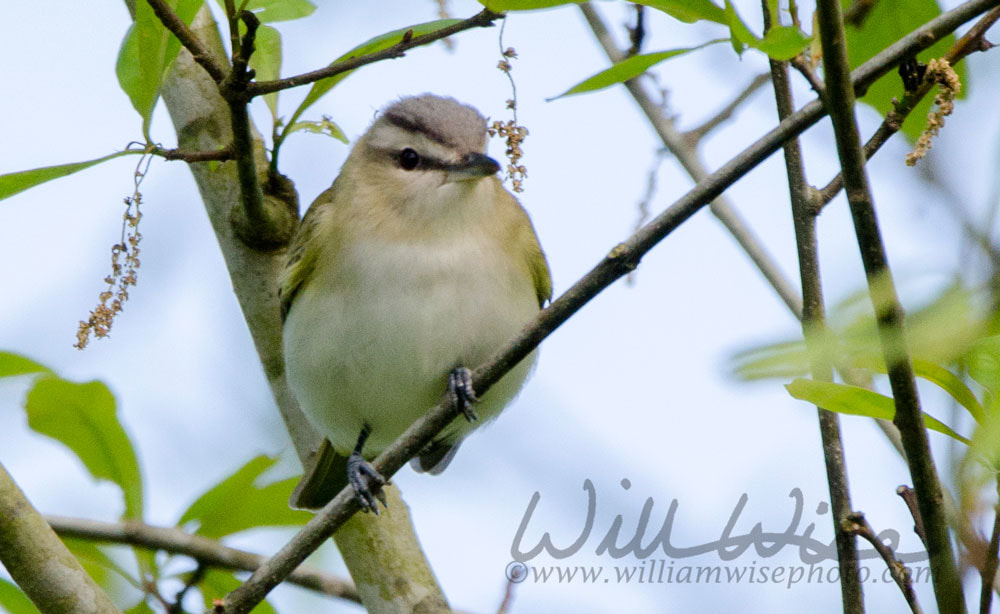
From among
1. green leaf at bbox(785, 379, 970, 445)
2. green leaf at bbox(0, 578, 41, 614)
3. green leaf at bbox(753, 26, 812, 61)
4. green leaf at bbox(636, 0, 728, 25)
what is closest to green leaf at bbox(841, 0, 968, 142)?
green leaf at bbox(636, 0, 728, 25)

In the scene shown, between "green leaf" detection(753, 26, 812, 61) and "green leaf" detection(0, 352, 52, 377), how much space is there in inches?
91.3

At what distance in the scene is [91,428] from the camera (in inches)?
140

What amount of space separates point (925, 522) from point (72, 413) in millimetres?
2769

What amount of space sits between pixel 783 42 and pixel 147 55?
1643 mm

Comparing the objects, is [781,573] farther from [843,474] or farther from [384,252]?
[384,252]

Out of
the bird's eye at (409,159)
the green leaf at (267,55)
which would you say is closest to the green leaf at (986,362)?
the green leaf at (267,55)

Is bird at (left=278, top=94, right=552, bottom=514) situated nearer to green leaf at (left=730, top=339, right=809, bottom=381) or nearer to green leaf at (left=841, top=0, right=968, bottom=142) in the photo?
green leaf at (left=841, top=0, right=968, bottom=142)

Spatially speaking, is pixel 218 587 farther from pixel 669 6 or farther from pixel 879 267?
pixel 879 267

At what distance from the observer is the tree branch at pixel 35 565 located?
264 centimetres

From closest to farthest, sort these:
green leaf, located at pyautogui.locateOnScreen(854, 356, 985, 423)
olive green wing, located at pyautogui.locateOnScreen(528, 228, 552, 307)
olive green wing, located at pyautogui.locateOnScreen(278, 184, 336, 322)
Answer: green leaf, located at pyautogui.locateOnScreen(854, 356, 985, 423), olive green wing, located at pyautogui.locateOnScreen(278, 184, 336, 322), olive green wing, located at pyautogui.locateOnScreen(528, 228, 552, 307)

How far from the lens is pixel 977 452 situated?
4.69ft

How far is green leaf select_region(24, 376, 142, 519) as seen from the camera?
3.46 m

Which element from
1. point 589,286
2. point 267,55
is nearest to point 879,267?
point 589,286

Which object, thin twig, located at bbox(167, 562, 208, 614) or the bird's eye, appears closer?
thin twig, located at bbox(167, 562, 208, 614)
